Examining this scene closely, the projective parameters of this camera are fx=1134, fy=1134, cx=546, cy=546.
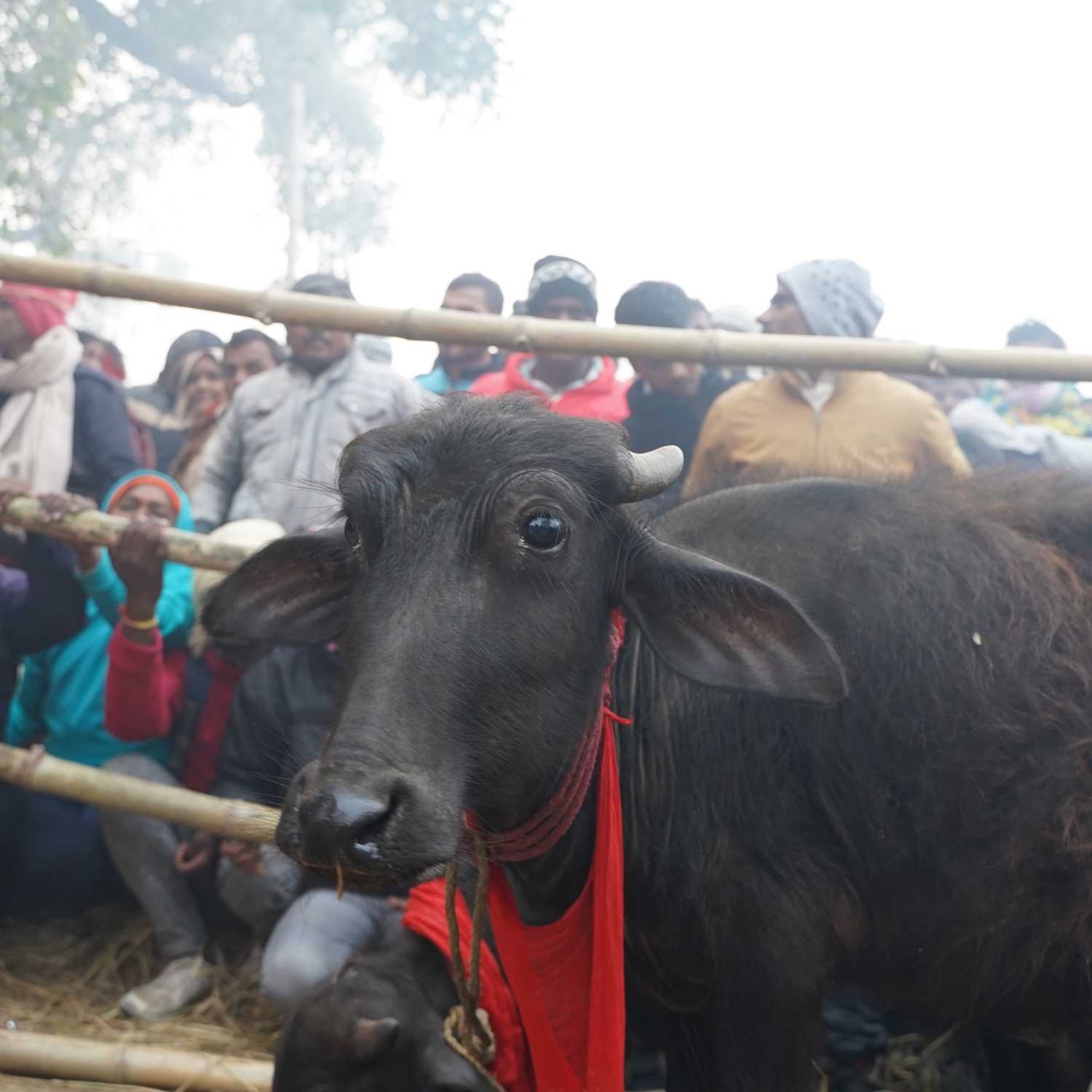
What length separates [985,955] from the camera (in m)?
2.34

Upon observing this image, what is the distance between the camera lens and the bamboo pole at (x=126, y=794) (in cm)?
331

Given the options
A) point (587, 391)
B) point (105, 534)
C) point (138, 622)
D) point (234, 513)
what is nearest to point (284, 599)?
point (105, 534)

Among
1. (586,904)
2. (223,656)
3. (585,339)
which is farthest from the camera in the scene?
(223,656)

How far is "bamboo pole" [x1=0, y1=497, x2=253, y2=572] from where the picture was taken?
328 centimetres

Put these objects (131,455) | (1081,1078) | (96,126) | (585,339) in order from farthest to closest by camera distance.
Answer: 1. (96,126)
2. (131,455)
3. (585,339)
4. (1081,1078)

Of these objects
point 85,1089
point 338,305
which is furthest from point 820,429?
point 85,1089

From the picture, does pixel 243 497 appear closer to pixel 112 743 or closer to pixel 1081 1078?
pixel 112 743

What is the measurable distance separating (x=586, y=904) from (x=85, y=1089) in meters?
1.76

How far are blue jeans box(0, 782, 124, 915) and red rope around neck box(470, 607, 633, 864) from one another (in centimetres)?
248

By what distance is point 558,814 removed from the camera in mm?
2111

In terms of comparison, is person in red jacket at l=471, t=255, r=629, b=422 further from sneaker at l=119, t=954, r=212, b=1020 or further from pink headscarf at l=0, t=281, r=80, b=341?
sneaker at l=119, t=954, r=212, b=1020

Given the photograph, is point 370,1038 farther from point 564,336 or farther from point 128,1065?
point 564,336

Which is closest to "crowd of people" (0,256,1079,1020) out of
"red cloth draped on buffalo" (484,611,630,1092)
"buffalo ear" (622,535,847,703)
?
"buffalo ear" (622,535,847,703)

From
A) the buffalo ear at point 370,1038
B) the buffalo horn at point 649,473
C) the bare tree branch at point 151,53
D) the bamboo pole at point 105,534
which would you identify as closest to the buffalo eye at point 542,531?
the buffalo horn at point 649,473
